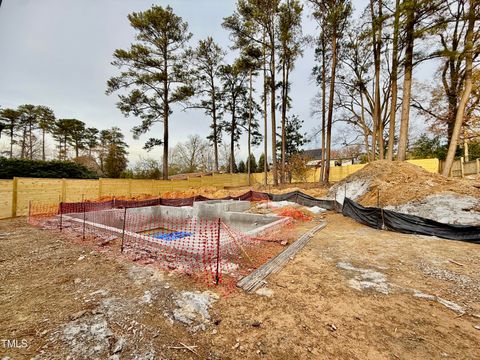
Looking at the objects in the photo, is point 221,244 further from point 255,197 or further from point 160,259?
point 255,197

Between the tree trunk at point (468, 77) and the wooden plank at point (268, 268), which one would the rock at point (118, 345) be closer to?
the wooden plank at point (268, 268)

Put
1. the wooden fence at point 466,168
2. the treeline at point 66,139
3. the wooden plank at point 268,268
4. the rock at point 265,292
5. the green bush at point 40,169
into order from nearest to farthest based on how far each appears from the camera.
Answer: the rock at point 265,292, the wooden plank at point 268,268, the green bush at point 40,169, the wooden fence at point 466,168, the treeline at point 66,139

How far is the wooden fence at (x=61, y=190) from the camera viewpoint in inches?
328

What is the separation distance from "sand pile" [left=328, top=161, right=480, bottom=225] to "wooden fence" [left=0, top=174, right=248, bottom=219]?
39.2 ft

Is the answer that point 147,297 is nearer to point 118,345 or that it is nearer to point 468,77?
point 118,345

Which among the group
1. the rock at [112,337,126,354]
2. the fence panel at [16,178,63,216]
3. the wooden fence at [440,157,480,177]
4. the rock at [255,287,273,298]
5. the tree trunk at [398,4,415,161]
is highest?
the tree trunk at [398,4,415,161]

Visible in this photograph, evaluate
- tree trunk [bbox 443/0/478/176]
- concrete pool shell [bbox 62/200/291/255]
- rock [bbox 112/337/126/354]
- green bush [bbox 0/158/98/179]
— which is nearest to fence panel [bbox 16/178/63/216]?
concrete pool shell [bbox 62/200/291/255]

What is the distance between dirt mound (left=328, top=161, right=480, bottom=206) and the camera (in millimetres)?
7188

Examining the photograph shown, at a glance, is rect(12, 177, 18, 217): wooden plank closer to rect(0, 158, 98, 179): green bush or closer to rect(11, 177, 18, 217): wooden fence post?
rect(11, 177, 18, 217): wooden fence post

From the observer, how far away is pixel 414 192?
24.6 ft

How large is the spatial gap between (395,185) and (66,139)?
1171 inches

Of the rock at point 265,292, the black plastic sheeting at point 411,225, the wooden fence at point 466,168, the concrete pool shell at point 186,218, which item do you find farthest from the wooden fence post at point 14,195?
the wooden fence at point 466,168

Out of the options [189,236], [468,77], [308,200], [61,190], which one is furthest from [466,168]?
[61,190]

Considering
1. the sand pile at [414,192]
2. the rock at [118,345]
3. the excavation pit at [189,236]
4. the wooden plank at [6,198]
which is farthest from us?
the wooden plank at [6,198]
